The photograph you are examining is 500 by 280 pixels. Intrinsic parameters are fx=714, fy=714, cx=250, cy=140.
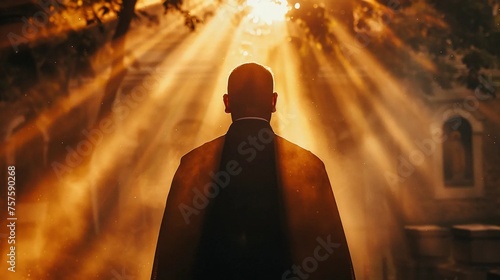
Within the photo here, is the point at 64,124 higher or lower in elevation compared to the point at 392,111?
lower

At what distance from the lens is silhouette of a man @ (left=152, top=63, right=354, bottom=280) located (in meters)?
3.94

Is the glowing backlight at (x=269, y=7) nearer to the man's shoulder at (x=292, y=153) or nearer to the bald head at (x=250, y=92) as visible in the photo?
Answer: the bald head at (x=250, y=92)

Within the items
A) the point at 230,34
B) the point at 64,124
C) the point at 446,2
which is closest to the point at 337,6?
the point at 446,2

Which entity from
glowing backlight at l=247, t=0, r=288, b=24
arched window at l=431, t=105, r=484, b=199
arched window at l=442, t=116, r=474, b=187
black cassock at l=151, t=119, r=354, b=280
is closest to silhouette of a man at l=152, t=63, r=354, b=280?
black cassock at l=151, t=119, r=354, b=280

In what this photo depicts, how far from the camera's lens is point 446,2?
37.1 feet

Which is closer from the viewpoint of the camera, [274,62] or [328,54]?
[328,54]

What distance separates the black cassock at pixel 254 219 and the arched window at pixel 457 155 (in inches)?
669

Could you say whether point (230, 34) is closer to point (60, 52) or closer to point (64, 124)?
point (64, 124)

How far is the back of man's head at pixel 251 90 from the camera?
4.02 metres

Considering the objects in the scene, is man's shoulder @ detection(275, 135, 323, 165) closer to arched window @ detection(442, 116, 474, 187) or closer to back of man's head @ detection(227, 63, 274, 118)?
back of man's head @ detection(227, 63, 274, 118)

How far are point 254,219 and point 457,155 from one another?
56.9ft

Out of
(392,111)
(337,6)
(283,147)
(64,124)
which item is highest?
(392,111)

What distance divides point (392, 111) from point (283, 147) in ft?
54.9

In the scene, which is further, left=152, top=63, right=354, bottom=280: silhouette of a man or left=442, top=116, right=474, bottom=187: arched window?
left=442, top=116, right=474, bottom=187: arched window
